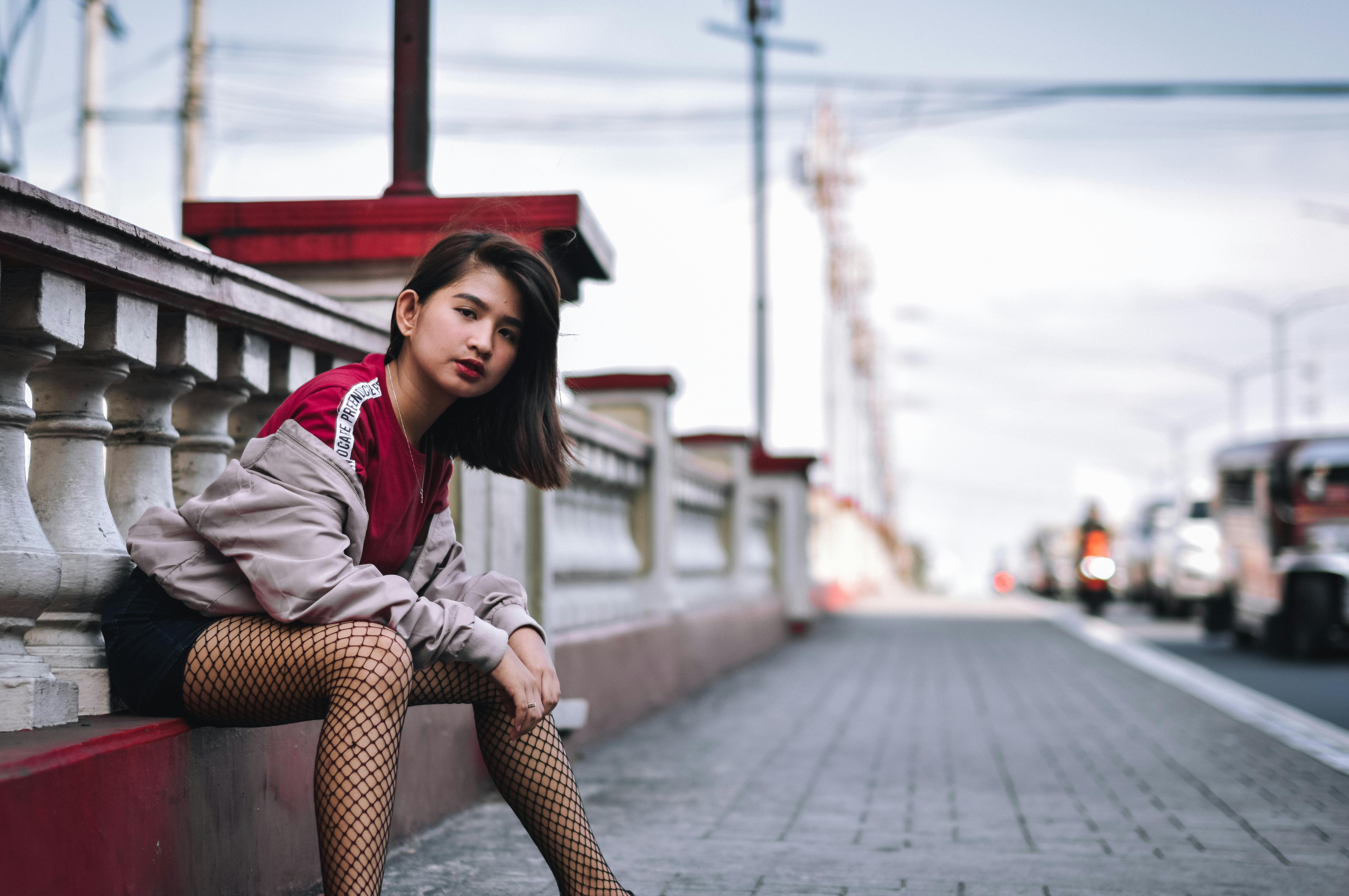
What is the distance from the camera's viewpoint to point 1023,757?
611 centimetres

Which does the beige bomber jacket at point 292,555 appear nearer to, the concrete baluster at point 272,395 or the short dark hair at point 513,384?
the short dark hair at point 513,384

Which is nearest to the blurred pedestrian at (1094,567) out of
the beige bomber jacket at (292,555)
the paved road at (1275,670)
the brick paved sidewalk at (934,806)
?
the paved road at (1275,670)

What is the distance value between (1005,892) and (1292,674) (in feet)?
29.6

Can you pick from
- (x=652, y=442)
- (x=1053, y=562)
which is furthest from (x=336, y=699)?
(x=1053, y=562)

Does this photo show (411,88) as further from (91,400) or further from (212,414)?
(91,400)

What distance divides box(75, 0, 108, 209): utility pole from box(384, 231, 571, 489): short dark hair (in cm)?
1558

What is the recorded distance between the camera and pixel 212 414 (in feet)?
11.3

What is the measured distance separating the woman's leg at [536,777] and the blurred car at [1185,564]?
1549 centimetres

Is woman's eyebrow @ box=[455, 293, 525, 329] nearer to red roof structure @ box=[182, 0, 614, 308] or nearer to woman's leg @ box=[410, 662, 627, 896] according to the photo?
woman's leg @ box=[410, 662, 627, 896]

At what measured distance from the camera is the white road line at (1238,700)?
677 centimetres

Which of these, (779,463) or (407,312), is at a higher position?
(779,463)

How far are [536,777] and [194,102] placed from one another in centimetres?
1541

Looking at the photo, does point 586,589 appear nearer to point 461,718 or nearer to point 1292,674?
point 461,718

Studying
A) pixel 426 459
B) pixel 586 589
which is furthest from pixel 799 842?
pixel 586 589
